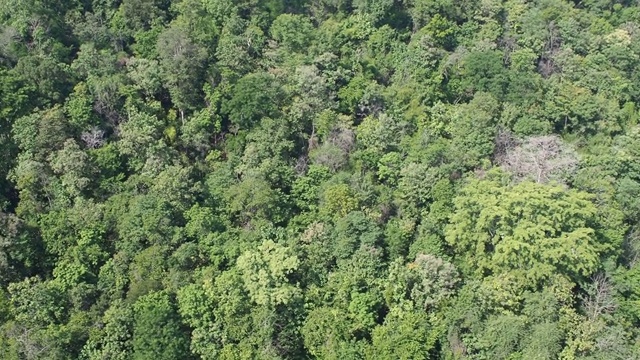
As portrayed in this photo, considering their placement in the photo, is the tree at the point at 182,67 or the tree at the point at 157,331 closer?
the tree at the point at 157,331

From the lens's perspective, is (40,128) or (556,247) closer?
(556,247)

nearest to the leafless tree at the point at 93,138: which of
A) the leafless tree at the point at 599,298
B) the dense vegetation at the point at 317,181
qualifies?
the dense vegetation at the point at 317,181

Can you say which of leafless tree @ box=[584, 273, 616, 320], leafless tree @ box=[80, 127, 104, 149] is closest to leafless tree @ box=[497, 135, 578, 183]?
leafless tree @ box=[584, 273, 616, 320]

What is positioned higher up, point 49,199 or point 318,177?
point 49,199

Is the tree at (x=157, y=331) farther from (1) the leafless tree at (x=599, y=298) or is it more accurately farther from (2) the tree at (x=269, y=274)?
(1) the leafless tree at (x=599, y=298)

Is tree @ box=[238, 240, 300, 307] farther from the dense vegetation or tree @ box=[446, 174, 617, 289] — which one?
tree @ box=[446, 174, 617, 289]

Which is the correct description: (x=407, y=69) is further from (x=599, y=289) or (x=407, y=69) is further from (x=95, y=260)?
(x=95, y=260)

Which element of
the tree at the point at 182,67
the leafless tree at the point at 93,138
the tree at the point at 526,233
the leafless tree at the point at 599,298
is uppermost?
the tree at the point at 182,67

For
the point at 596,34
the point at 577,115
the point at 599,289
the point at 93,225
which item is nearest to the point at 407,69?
the point at 577,115

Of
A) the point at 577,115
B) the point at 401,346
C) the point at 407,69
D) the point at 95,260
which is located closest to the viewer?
the point at 401,346
